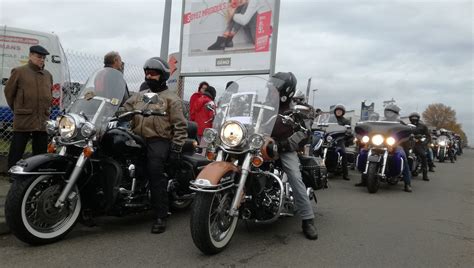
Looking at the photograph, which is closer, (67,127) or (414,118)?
(67,127)

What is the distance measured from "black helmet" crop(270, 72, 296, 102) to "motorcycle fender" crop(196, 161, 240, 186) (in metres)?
1.03

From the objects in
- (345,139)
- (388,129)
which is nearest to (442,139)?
(345,139)

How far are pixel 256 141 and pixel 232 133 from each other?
0.23m

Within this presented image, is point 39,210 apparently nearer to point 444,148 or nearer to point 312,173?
point 312,173

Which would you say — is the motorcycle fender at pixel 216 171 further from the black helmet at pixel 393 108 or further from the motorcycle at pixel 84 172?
the black helmet at pixel 393 108

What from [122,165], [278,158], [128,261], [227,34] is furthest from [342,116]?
[128,261]

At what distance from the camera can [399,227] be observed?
17.3 ft

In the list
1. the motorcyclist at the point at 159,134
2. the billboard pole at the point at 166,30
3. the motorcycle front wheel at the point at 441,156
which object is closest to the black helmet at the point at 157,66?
the motorcyclist at the point at 159,134

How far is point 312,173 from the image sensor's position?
515 centimetres

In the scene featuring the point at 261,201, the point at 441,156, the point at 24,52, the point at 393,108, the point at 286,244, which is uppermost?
the point at 24,52

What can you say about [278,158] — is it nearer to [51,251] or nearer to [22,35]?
[51,251]

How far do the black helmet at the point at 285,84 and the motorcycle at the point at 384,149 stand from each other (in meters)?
3.75

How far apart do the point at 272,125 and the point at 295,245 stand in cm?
119

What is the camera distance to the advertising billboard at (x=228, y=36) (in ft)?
33.2
